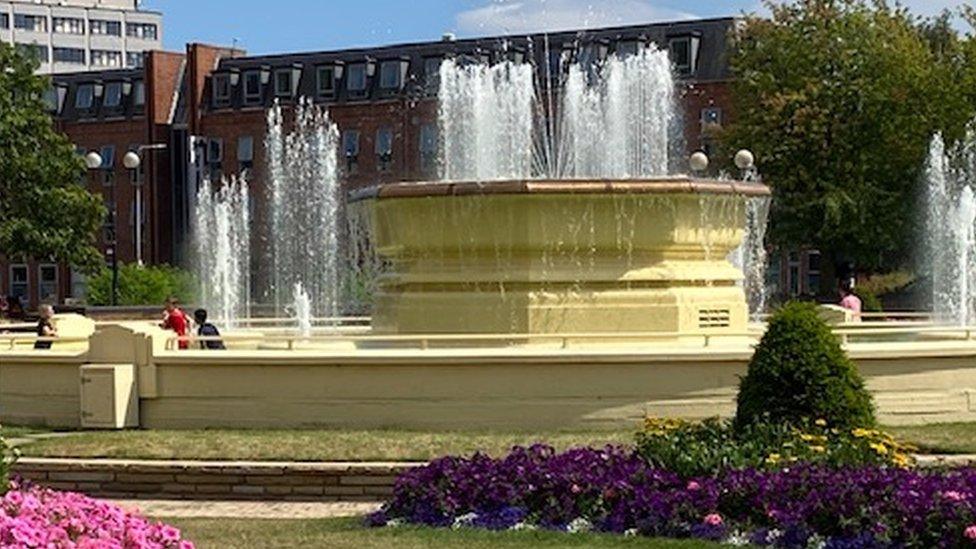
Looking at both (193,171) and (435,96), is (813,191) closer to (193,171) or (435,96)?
(435,96)

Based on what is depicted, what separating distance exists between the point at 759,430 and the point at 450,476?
8.16ft

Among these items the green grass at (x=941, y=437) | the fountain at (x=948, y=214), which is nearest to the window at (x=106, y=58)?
the fountain at (x=948, y=214)

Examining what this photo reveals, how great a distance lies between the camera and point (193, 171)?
81.9 metres

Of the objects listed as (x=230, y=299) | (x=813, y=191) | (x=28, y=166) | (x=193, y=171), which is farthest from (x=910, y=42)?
(x=193, y=171)

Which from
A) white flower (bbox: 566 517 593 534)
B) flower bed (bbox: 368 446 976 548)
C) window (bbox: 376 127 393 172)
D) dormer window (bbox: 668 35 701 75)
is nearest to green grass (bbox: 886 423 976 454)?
flower bed (bbox: 368 446 976 548)

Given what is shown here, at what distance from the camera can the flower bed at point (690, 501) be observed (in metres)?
10.9

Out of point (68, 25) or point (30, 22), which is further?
point (68, 25)

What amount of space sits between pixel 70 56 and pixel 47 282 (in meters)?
62.2

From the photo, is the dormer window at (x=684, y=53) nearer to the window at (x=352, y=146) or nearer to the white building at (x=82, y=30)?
the window at (x=352, y=146)

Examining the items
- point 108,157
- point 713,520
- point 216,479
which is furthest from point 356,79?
point 713,520

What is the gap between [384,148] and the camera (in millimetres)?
77812

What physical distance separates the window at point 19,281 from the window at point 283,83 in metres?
17.4

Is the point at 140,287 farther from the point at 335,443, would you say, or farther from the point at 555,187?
the point at 335,443

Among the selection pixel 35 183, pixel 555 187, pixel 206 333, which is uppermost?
pixel 35 183
